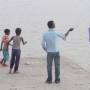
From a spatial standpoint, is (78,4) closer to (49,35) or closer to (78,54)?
(78,54)

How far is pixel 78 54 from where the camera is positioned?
20062 millimetres

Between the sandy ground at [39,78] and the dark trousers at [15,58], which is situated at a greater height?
the dark trousers at [15,58]

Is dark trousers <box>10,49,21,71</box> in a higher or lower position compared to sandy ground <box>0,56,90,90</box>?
higher

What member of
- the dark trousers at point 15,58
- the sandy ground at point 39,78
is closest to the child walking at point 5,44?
the sandy ground at point 39,78

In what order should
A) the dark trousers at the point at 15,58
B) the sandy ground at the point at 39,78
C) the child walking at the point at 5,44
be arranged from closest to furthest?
the sandy ground at the point at 39,78 < the dark trousers at the point at 15,58 < the child walking at the point at 5,44

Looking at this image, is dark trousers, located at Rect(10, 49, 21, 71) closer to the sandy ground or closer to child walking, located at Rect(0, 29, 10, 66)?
the sandy ground

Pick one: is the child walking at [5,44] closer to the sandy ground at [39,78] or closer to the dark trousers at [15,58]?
the sandy ground at [39,78]

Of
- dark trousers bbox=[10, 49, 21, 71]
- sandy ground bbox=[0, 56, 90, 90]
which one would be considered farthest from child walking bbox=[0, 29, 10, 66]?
dark trousers bbox=[10, 49, 21, 71]

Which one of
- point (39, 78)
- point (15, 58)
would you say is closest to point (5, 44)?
point (15, 58)

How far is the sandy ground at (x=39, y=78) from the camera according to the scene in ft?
38.7

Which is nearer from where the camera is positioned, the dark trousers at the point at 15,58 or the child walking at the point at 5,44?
the dark trousers at the point at 15,58

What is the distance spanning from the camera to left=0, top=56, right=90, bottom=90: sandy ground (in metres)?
11.8

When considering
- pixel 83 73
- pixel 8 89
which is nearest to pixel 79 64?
pixel 83 73

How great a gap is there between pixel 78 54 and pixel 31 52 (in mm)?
2008
